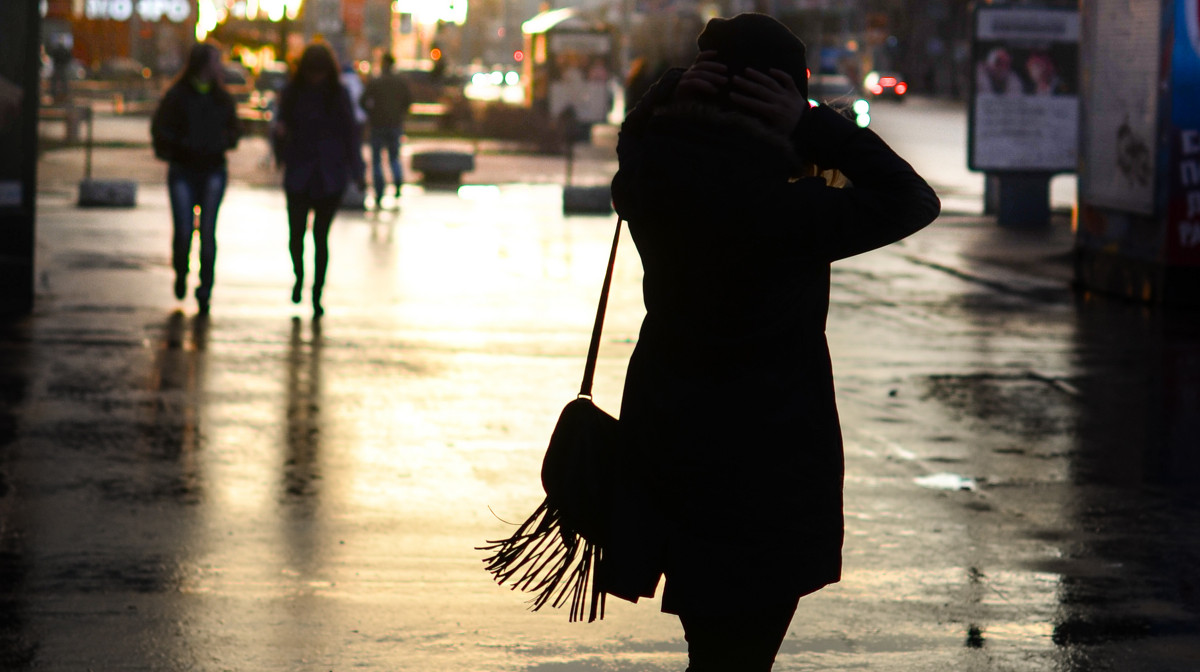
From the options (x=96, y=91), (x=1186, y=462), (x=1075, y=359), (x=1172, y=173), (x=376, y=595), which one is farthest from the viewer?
(x=96, y=91)

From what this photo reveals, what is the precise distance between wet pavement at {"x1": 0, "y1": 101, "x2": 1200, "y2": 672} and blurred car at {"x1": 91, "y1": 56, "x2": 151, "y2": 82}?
67.1 meters

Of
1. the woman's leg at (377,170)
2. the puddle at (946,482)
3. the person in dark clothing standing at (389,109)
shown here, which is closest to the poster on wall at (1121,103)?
the puddle at (946,482)

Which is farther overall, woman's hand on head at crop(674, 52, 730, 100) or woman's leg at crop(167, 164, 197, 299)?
woman's leg at crop(167, 164, 197, 299)

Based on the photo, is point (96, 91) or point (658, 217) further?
point (96, 91)

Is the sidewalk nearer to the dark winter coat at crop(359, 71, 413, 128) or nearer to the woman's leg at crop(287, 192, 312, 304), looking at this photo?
the dark winter coat at crop(359, 71, 413, 128)

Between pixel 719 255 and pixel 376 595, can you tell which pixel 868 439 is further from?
pixel 719 255

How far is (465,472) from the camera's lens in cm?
729

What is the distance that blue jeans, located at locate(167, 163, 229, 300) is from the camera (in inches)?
454

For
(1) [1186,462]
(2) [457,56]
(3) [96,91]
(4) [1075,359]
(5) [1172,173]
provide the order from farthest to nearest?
(2) [457,56] < (3) [96,91] < (5) [1172,173] < (4) [1075,359] < (1) [1186,462]

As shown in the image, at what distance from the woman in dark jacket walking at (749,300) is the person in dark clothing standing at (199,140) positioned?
8.69 meters

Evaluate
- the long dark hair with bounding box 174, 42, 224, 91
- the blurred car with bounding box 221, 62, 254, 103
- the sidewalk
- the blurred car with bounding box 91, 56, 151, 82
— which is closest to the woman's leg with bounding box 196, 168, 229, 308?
the long dark hair with bounding box 174, 42, 224, 91

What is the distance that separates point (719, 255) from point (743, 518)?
481 millimetres

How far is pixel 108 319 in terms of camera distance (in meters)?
Result: 11.4

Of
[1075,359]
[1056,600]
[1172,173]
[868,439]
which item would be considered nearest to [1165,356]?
[1075,359]
